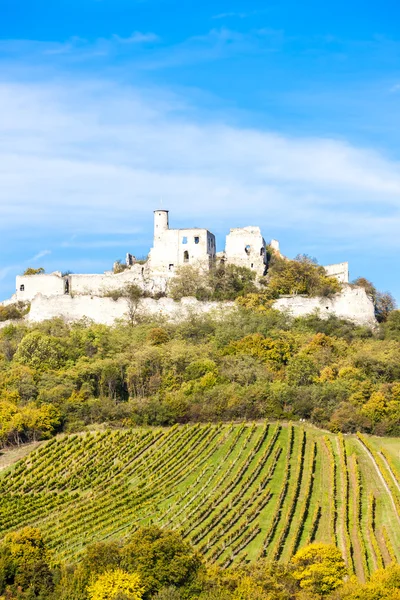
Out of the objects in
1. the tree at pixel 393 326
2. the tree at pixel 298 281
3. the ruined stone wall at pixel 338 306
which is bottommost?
the tree at pixel 393 326

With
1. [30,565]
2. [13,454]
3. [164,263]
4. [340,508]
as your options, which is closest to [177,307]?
[164,263]

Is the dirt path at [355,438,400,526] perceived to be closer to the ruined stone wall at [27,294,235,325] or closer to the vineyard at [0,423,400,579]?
the vineyard at [0,423,400,579]

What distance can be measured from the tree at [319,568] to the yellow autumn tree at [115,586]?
4539mm

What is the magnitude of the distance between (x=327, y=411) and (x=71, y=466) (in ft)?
38.0

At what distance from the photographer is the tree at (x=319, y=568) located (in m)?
33.3

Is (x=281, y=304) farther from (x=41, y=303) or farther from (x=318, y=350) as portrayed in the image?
(x=41, y=303)

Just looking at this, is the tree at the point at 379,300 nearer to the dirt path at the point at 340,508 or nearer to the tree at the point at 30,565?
the dirt path at the point at 340,508

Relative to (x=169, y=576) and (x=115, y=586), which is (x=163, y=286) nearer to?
(x=169, y=576)

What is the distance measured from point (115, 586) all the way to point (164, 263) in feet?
120

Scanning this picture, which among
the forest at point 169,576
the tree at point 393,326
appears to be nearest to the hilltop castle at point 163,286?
the tree at point 393,326

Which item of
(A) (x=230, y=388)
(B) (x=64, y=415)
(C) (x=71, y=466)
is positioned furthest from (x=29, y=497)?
(A) (x=230, y=388)

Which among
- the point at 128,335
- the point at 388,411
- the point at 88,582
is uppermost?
the point at 128,335

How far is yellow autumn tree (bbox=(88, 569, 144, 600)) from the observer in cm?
3222

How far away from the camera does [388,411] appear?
51.2 metres
